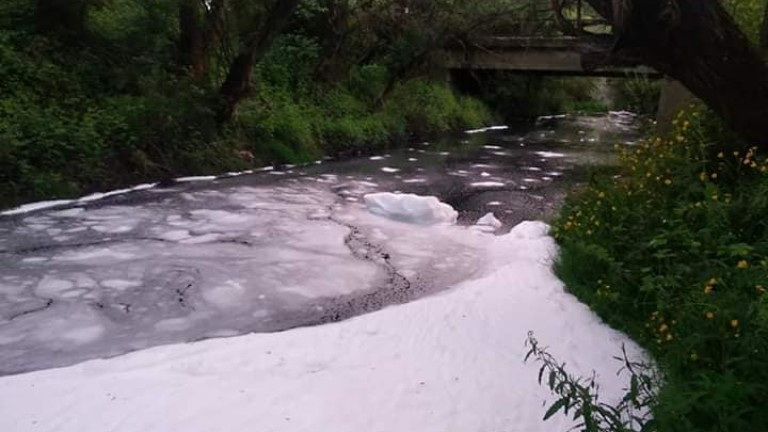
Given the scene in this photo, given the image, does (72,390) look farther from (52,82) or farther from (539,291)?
(52,82)

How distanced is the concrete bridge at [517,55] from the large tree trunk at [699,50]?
1528 cm

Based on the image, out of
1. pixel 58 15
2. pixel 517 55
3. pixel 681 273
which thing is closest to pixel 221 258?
pixel 681 273

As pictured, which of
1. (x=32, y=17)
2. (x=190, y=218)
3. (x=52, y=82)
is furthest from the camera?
(x=32, y=17)

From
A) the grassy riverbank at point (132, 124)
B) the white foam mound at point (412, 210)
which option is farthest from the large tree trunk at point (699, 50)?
the grassy riverbank at point (132, 124)

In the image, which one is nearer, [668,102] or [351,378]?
[351,378]

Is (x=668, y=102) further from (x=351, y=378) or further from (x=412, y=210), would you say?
(x=351, y=378)

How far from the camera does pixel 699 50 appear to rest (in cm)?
522

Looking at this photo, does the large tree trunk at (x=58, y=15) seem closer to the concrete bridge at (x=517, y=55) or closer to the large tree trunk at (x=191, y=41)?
the large tree trunk at (x=191, y=41)

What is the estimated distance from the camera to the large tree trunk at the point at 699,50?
500cm

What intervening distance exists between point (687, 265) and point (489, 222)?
4465 millimetres

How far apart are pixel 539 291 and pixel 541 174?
8.39m

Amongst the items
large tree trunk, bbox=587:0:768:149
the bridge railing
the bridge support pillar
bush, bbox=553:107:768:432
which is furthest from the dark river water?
large tree trunk, bbox=587:0:768:149

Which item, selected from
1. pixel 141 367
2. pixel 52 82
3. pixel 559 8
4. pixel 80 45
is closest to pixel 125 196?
pixel 52 82

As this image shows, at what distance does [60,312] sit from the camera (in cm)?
558
